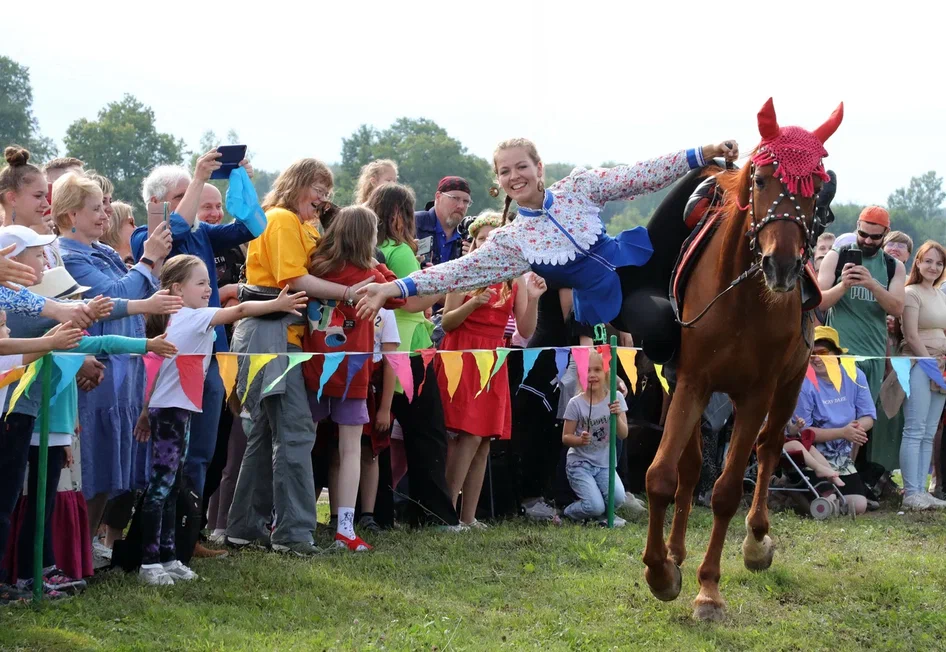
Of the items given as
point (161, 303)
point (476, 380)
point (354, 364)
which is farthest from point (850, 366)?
point (161, 303)

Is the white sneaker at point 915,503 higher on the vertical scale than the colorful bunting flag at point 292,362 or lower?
Answer: lower

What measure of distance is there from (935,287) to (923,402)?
114cm

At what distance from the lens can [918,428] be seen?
34.9 feet

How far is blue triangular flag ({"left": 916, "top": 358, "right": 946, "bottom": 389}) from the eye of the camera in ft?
34.5

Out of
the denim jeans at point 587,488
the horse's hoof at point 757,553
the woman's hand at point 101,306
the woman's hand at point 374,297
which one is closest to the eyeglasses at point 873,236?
the denim jeans at point 587,488

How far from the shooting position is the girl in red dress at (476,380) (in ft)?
28.4

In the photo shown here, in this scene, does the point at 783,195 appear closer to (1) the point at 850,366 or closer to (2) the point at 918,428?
(1) the point at 850,366

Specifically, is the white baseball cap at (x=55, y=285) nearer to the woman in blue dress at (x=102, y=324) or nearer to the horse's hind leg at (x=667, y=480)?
the woman in blue dress at (x=102, y=324)

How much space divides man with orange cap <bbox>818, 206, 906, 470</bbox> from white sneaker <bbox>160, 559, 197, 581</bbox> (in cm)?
631

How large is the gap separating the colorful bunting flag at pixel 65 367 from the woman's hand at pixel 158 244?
911 mm

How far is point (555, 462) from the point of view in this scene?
31.5 feet

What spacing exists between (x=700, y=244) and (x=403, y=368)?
8.37ft

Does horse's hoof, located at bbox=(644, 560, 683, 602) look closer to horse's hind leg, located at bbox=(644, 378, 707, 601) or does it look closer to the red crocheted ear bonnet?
horse's hind leg, located at bbox=(644, 378, 707, 601)

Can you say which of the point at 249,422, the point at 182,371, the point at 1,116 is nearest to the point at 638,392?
the point at 249,422
